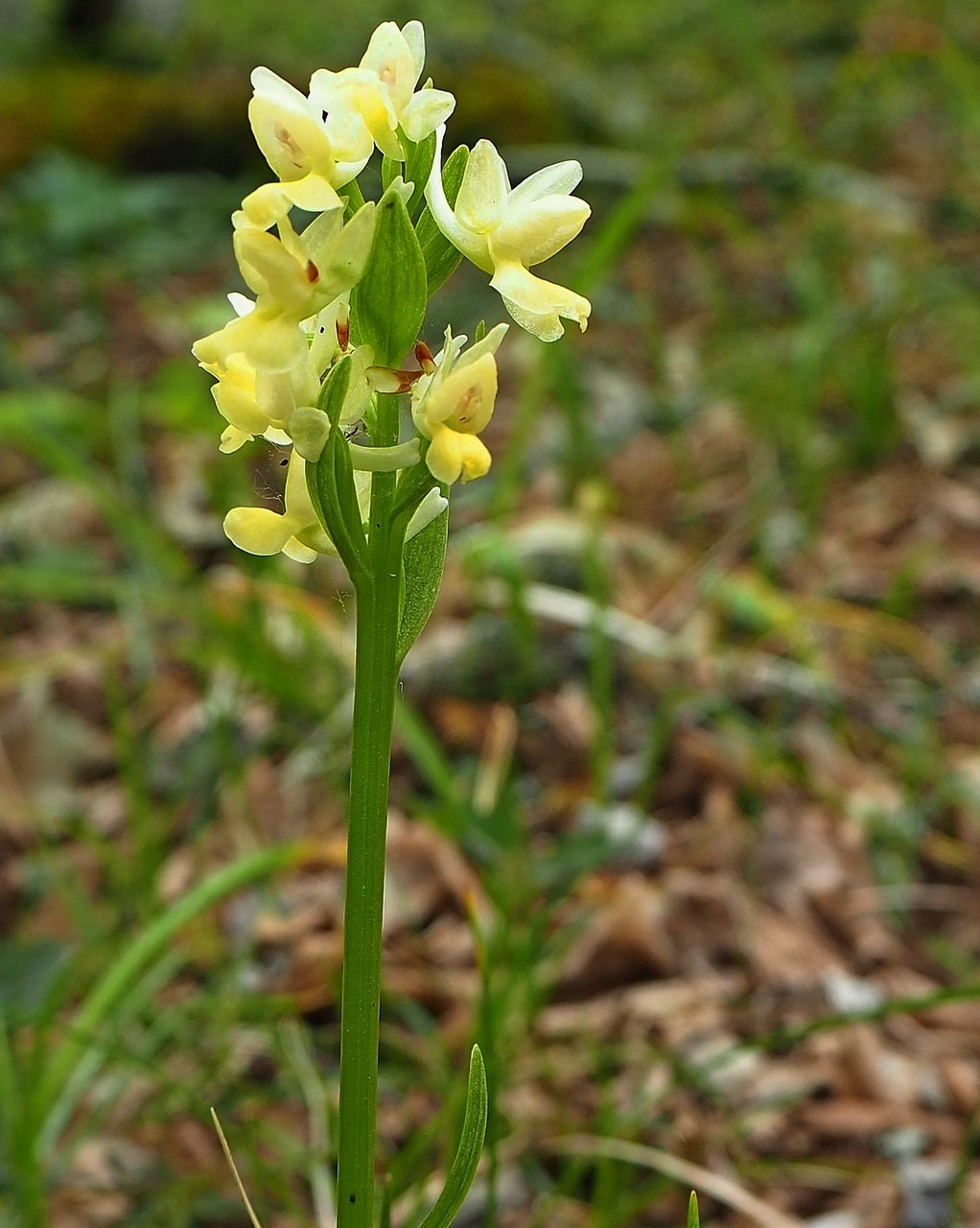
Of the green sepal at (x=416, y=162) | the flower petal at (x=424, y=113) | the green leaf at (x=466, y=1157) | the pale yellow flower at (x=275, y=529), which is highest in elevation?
the flower petal at (x=424, y=113)

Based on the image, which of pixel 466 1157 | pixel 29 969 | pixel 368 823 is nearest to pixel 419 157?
pixel 368 823

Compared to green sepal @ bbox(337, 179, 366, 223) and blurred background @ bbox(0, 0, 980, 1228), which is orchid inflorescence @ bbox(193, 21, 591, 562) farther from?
blurred background @ bbox(0, 0, 980, 1228)

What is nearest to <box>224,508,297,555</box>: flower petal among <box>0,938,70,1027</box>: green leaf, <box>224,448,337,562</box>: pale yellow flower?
<box>224,448,337,562</box>: pale yellow flower

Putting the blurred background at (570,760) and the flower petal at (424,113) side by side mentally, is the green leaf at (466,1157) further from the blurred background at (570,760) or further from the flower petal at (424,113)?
the flower petal at (424,113)

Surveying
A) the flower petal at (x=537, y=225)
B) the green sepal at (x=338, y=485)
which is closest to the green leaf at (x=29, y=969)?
the green sepal at (x=338, y=485)

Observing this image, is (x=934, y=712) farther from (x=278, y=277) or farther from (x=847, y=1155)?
(x=278, y=277)

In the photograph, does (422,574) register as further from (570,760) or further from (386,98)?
(570,760)
